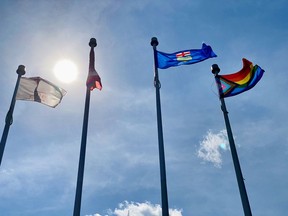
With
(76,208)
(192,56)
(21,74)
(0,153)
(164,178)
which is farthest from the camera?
(192,56)

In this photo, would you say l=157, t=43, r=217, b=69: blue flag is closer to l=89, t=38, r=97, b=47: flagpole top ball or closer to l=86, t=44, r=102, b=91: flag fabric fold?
l=89, t=38, r=97, b=47: flagpole top ball

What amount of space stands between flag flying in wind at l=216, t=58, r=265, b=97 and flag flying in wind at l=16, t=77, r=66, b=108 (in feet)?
31.3

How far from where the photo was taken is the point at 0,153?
611 inches

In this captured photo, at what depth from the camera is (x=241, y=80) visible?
63.2 ft

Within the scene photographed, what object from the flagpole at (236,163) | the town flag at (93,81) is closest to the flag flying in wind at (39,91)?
the town flag at (93,81)

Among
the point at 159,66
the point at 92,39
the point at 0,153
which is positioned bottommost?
the point at 0,153

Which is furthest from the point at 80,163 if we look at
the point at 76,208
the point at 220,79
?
the point at 220,79

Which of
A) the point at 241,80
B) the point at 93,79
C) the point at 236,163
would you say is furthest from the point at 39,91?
the point at 241,80

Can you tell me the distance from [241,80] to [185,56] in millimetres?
3580

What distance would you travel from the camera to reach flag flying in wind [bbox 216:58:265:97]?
18781mm

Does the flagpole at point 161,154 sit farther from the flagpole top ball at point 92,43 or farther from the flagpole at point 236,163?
the flagpole top ball at point 92,43

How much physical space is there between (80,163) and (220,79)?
9468 mm

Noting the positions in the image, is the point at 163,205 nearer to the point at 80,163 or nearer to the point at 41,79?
the point at 80,163

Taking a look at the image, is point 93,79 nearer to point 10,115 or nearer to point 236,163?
point 10,115
